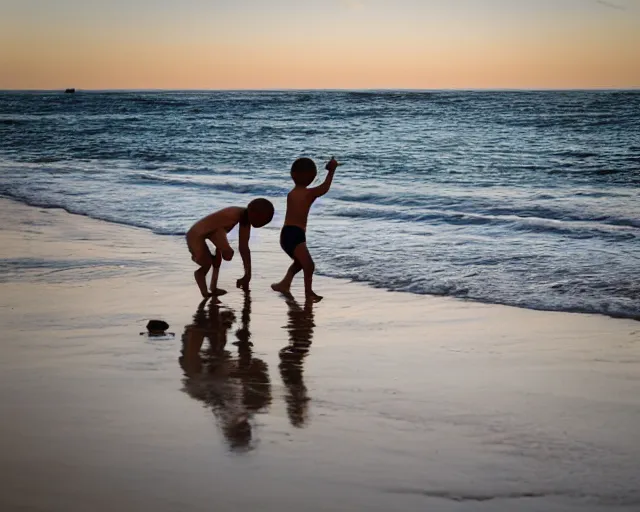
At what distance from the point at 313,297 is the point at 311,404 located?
3094 millimetres

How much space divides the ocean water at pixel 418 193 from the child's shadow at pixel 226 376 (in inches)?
90.5

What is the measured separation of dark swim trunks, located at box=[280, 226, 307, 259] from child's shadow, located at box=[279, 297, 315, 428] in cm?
68

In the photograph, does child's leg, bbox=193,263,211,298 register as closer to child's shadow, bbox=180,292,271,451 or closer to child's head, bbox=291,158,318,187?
child's shadow, bbox=180,292,271,451

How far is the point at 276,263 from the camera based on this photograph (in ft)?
30.8

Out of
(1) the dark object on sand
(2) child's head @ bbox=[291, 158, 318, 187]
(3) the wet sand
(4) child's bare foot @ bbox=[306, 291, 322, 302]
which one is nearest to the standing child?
(2) child's head @ bbox=[291, 158, 318, 187]

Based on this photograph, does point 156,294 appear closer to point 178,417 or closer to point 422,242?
point 178,417

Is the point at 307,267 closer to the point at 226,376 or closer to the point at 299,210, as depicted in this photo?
the point at 299,210

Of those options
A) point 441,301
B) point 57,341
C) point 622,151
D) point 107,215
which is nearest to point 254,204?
point 441,301

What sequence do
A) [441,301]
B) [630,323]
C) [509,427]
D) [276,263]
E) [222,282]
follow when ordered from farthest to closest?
[276,263], [222,282], [441,301], [630,323], [509,427]

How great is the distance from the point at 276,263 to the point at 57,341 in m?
3.89

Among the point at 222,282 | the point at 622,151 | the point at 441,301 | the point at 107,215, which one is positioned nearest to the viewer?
the point at 441,301

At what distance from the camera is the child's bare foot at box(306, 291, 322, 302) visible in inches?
295

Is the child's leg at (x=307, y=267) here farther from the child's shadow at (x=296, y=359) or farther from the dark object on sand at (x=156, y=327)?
the dark object on sand at (x=156, y=327)

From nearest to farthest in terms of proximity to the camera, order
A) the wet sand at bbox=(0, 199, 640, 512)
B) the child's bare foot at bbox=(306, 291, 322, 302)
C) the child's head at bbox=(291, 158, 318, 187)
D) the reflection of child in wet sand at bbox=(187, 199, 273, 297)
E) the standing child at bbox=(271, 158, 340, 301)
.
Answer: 1. the wet sand at bbox=(0, 199, 640, 512)
2. the child's bare foot at bbox=(306, 291, 322, 302)
3. the reflection of child in wet sand at bbox=(187, 199, 273, 297)
4. the standing child at bbox=(271, 158, 340, 301)
5. the child's head at bbox=(291, 158, 318, 187)
